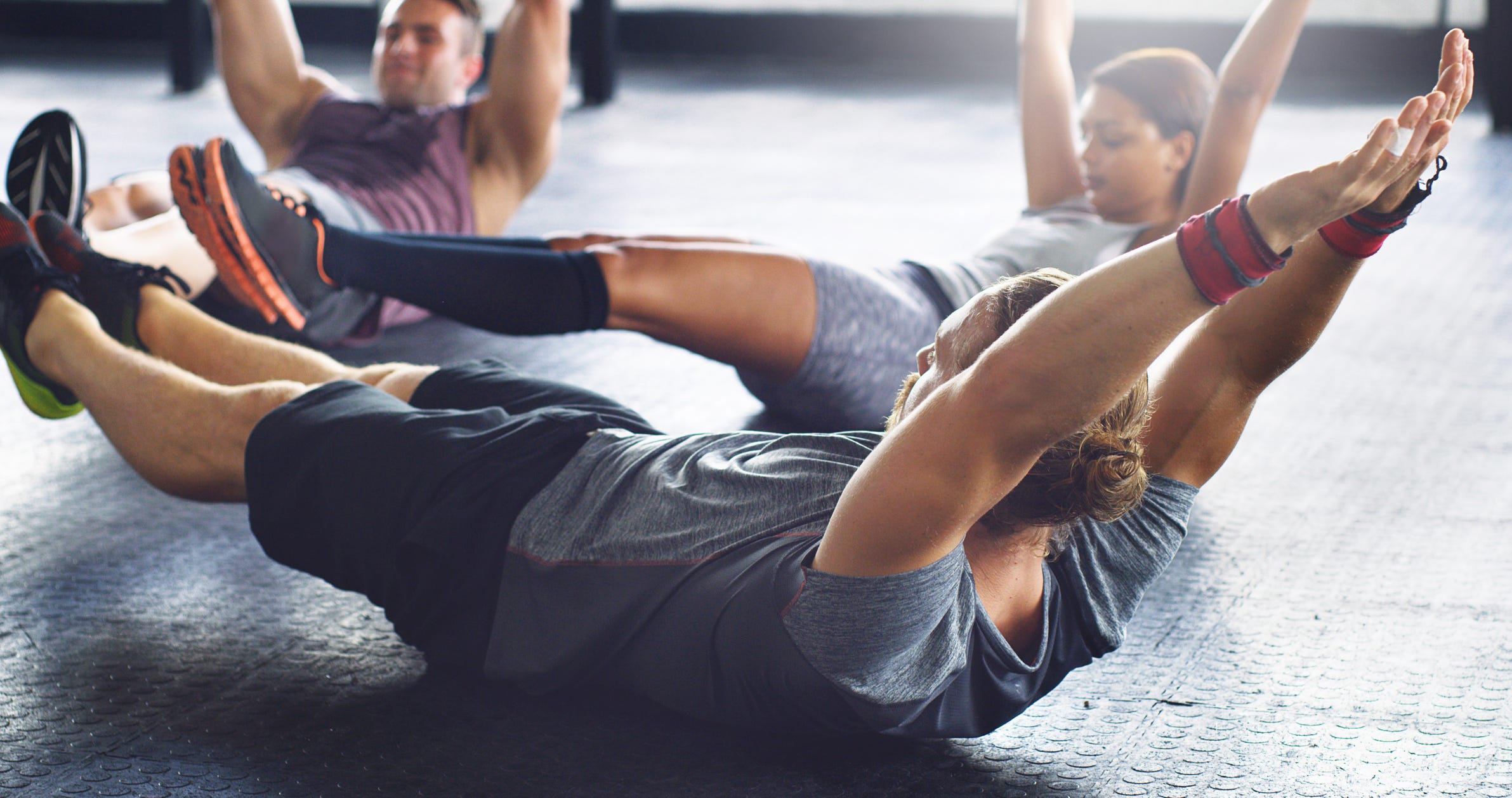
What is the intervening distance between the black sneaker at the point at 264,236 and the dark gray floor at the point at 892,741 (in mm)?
327

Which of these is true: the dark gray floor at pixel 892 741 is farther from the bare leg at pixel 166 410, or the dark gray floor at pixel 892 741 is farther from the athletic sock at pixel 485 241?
the athletic sock at pixel 485 241

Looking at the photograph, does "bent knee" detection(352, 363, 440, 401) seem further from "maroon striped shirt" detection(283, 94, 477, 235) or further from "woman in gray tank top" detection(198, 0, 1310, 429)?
"maroon striped shirt" detection(283, 94, 477, 235)

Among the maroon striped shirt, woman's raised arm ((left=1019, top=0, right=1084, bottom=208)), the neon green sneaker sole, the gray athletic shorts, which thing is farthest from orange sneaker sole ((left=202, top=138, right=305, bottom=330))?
woman's raised arm ((left=1019, top=0, right=1084, bottom=208))

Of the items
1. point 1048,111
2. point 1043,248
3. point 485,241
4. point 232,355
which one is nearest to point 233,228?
point 232,355

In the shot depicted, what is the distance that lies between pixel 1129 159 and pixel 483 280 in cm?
123

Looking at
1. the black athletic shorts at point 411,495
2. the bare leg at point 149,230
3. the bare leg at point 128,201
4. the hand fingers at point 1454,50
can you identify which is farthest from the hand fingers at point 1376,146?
the bare leg at point 128,201

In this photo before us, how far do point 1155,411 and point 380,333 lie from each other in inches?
71.6

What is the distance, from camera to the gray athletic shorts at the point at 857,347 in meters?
1.90

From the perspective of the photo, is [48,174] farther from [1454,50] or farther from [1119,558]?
[1454,50]

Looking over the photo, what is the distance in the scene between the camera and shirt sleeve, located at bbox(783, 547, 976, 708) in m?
1.00

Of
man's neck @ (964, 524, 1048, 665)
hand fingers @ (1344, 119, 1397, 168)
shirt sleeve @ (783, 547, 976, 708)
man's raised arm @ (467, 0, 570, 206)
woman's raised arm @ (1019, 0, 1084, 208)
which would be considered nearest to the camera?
hand fingers @ (1344, 119, 1397, 168)

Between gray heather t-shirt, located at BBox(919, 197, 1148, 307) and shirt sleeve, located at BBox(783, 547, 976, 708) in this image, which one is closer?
shirt sleeve, located at BBox(783, 547, 976, 708)

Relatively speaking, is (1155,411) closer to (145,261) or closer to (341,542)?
(341,542)

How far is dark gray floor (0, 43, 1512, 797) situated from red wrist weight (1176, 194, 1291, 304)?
587 mm
